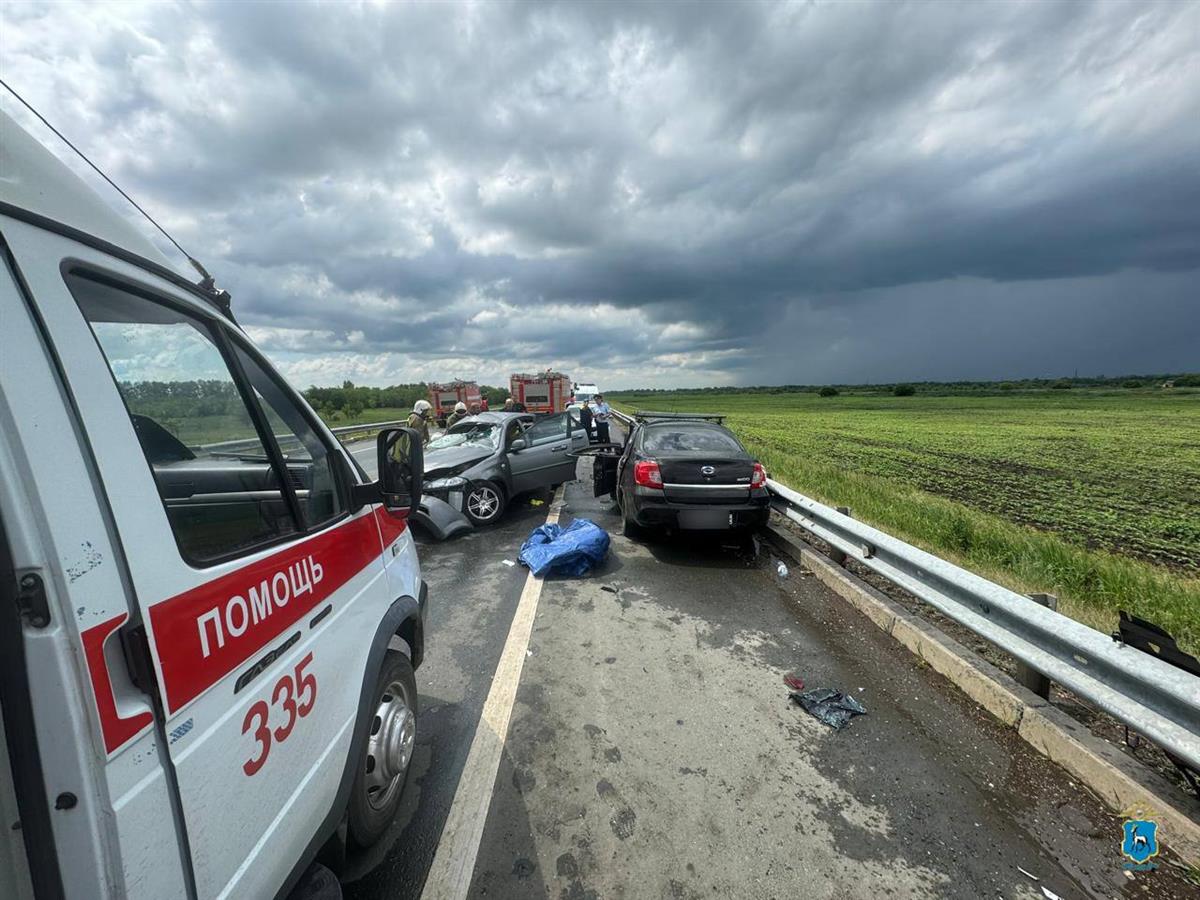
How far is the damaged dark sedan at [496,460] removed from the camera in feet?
24.2

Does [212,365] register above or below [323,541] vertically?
above

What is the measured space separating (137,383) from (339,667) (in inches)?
45.1

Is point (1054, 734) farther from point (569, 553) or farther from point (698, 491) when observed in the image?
point (569, 553)

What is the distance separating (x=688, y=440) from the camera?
6.44m

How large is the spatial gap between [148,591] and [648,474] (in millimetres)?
Result: 4999

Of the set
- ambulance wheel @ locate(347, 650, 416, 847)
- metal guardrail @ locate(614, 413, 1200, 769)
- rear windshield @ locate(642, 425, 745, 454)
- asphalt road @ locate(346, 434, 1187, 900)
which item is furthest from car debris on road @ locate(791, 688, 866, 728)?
rear windshield @ locate(642, 425, 745, 454)

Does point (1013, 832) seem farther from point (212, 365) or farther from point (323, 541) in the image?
point (212, 365)

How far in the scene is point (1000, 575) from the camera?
454 cm

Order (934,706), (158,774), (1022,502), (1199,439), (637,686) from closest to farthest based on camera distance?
(158,774), (934,706), (637,686), (1022,502), (1199,439)

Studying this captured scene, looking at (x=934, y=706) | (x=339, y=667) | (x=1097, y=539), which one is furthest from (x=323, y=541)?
(x=1097, y=539)

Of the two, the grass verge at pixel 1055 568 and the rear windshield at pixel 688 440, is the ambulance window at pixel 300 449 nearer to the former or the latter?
the rear windshield at pixel 688 440

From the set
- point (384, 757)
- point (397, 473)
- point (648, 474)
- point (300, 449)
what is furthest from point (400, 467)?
point (648, 474)

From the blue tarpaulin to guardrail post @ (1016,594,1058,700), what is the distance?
3633 millimetres

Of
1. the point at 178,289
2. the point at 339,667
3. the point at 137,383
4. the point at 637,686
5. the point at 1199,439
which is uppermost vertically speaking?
the point at 178,289
